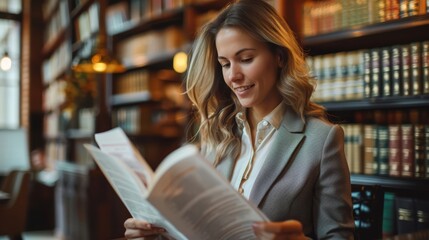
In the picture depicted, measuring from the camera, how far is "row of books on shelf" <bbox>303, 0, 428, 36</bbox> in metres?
2.26

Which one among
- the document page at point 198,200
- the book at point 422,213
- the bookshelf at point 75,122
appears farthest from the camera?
the bookshelf at point 75,122

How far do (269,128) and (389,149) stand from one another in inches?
39.3

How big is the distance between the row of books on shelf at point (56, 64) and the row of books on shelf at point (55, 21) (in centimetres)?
23

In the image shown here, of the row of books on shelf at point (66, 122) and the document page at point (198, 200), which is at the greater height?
the row of books on shelf at point (66, 122)

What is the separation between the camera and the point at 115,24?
16.6 feet

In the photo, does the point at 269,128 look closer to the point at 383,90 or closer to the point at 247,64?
the point at 247,64

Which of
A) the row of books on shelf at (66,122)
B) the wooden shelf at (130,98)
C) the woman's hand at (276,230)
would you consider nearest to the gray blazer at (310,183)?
the woman's hand at (276,230)

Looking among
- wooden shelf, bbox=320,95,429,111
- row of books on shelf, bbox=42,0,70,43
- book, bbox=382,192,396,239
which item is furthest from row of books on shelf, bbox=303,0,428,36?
row of books on shelf, bbox=42,0,70,43

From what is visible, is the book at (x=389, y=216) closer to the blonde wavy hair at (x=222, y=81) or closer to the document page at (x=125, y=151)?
the blonde wavy hair at (x=222, y=81)

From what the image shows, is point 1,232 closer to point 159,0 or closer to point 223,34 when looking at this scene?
point 159,0

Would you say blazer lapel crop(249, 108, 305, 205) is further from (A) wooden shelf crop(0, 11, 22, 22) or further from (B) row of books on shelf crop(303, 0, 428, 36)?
(A) wooden shelf crop(0, 11, 22, 22)

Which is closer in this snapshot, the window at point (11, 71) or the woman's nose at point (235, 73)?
the woman's nose at point (235, 73)

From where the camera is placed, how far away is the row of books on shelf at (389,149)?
2.25m

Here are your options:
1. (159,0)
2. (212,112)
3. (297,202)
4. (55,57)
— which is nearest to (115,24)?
(159,0)
